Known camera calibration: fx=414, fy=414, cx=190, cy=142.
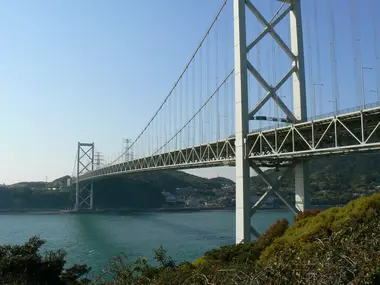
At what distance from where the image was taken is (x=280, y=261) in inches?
176

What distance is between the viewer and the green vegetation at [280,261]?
3709 millimetres

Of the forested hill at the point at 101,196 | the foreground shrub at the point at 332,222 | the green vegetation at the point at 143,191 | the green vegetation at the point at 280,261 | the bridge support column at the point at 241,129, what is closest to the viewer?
the green vegetation at the point at 280,261

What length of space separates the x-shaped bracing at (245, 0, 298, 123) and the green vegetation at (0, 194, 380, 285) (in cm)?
376

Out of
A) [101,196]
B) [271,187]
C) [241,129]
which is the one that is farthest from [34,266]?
[101,196]

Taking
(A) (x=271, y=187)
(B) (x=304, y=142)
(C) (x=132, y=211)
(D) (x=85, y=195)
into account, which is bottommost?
(C) (x=132, y=211)

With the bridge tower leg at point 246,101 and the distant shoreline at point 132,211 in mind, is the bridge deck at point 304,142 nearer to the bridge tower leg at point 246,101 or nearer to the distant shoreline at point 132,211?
the bridge tower leg at point 246,101

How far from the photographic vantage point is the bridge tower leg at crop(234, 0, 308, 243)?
12.3m

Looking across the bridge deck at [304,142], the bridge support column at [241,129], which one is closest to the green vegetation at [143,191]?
the bridge deck at [304,142]

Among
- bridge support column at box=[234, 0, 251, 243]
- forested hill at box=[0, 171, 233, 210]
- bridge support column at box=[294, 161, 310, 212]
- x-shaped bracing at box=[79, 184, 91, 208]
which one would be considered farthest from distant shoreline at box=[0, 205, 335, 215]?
bridge support column at box=[234, 0, 251, 243]

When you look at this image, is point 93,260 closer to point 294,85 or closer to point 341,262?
point 294,85

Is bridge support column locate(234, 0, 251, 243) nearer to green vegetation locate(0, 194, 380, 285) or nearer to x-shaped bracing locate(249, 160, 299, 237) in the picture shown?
x-shaped bracing locate(249, 160, 299, 237)

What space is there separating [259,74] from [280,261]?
9.15m

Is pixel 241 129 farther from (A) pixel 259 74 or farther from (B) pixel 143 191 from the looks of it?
(B) pixel 143 191

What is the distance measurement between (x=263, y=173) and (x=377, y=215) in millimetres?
5304
